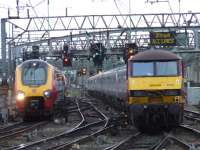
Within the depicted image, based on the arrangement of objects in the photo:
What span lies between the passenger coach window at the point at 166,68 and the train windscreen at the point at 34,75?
308 inches

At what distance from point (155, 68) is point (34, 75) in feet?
26.7

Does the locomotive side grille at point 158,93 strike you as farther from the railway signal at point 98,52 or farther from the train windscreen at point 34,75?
the railway signal at point 98,52

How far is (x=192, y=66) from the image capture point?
90.8 meters

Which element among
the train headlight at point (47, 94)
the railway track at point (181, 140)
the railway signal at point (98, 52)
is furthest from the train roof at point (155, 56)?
the railway signal at point (98, 52)

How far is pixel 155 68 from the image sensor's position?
21219 mm

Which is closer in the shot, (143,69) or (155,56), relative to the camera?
(143,69)

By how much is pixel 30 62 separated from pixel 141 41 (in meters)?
40.1

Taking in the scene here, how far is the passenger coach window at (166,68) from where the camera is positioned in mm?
21031

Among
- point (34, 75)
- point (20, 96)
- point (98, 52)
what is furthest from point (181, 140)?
point (98, 52)

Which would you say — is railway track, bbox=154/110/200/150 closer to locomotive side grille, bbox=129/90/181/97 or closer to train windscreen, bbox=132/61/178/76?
locomotive side grille, bbox=129/90/181/97

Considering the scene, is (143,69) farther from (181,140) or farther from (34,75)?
(34,75)

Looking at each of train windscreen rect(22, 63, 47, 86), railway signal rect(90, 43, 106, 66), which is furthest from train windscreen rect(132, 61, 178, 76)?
railway signal rect(90, 43, 106, 66)

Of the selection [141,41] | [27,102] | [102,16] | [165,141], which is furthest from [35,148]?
[141,41]

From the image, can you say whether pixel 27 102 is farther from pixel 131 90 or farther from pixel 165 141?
pixel 165 141
